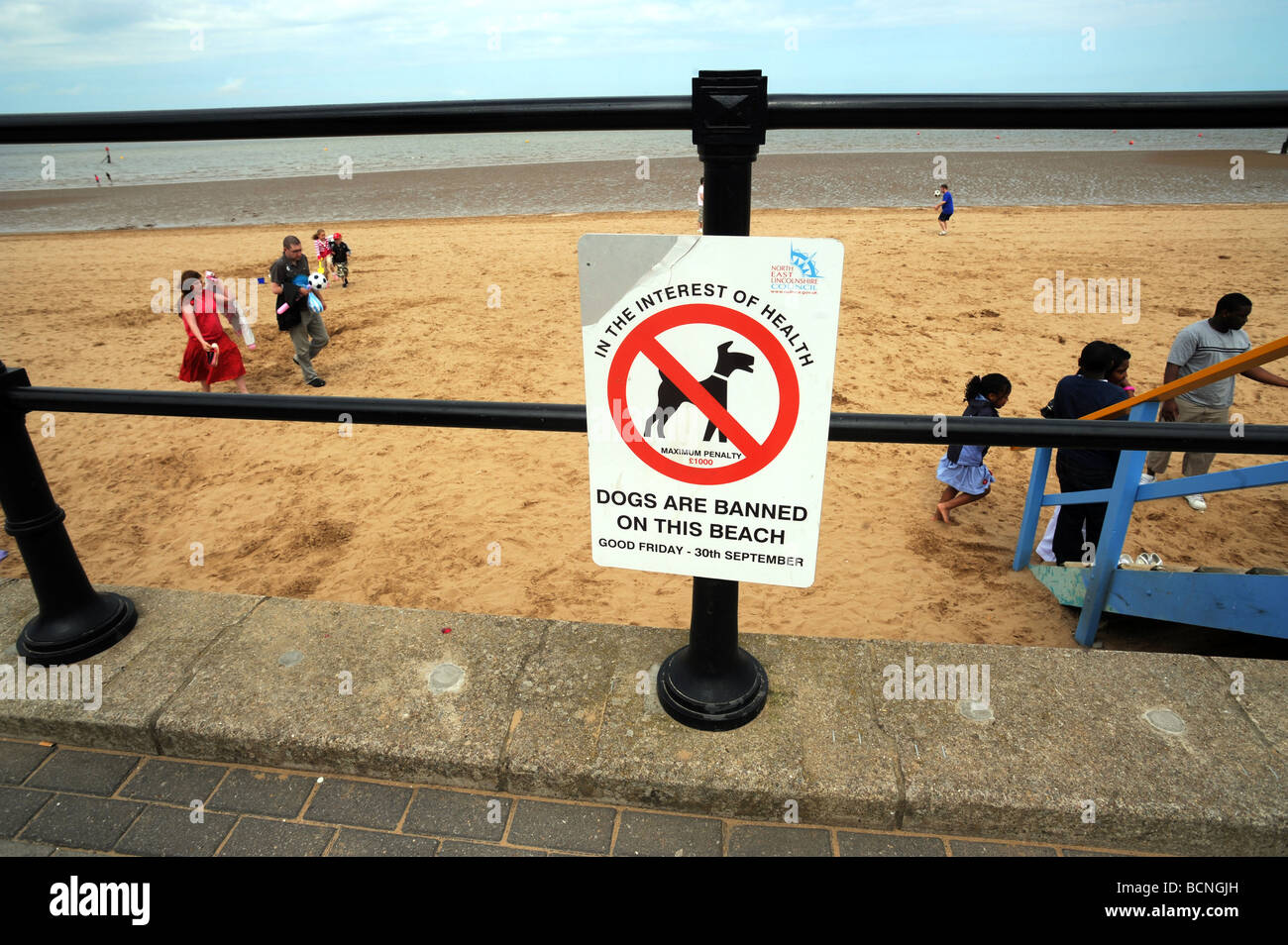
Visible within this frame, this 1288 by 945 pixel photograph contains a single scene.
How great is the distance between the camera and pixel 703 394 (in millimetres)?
1587

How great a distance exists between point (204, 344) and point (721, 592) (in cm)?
805

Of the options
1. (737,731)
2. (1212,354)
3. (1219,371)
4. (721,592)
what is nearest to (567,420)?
(721,592)

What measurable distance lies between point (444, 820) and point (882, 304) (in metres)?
10.6

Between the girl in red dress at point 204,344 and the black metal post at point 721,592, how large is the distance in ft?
25.5

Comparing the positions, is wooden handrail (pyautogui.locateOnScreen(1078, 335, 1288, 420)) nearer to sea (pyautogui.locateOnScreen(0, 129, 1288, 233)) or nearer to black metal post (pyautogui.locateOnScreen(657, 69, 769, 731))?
black metal post (pyautogui.locateOnScreen(657, 69, 769, 731))

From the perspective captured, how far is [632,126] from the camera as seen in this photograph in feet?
5.23

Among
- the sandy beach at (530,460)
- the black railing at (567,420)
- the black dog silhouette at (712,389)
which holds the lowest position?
the sandy beach at (530,460)

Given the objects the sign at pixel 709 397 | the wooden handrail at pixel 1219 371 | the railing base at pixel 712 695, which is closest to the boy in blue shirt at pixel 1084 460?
the wooden handrail at pixel 1219 371

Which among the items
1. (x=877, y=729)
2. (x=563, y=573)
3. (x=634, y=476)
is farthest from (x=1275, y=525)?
(x=634, y=476)

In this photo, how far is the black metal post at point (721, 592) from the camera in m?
1.42

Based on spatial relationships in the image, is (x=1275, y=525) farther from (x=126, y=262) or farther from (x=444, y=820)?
(x=126, y=262)

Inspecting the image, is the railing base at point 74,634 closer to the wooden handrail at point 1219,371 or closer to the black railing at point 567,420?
the black railing at point 567,420

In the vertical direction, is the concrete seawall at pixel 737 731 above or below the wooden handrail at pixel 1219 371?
below
